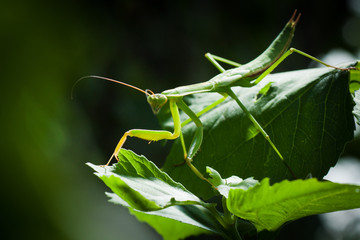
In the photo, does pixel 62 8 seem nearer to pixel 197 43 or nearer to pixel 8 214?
pixel 197 43

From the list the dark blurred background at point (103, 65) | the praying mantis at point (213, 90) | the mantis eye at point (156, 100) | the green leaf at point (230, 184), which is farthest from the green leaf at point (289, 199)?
the dark blurred background at point (103, 65)

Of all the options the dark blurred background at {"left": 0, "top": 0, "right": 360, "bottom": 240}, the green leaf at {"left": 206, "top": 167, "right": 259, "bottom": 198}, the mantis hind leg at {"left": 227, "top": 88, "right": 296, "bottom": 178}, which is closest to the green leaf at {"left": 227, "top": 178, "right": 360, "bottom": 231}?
the green leaf at {"left": 206, "top": 167, "right": 259, "bottom": 198}

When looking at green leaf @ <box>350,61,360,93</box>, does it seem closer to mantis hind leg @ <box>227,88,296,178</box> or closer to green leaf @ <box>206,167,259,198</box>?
mantis hind leg @ <box>227,88,296,178</box>

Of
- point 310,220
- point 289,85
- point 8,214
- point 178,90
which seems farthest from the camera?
point 310,220

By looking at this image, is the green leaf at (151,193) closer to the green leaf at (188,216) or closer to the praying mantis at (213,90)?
the green leaf at (188,216)

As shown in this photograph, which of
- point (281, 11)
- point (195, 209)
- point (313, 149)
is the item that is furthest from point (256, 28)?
point (195, 209)

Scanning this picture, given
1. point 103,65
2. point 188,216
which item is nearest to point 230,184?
point 188,216
